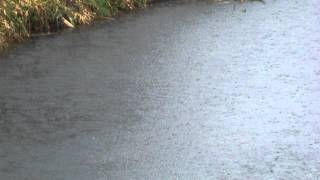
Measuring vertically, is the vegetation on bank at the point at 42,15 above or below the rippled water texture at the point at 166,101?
above

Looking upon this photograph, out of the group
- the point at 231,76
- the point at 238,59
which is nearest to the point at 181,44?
the point at 238,59

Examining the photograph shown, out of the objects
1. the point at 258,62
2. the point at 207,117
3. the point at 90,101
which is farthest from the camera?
the point at 258,62

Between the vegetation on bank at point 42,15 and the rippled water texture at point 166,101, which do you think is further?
the vegetation on bank at point 42,15

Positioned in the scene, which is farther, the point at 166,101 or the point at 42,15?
the point at 42,15

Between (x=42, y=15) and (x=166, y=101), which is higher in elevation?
(x=42, y=15)

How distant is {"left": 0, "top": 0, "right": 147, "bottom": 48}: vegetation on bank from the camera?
7.85m

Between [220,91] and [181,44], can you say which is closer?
[220,91]

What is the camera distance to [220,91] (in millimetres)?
6191

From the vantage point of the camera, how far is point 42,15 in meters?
8.29

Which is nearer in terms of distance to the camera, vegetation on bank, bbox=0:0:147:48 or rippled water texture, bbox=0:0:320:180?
rippled water texture, bbox=0:0:320:180

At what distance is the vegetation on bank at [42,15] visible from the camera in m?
7.85

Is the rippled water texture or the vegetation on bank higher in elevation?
the vegetation on bank

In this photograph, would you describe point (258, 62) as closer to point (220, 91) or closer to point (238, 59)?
point (238, 59)

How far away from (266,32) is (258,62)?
4.70 ft
